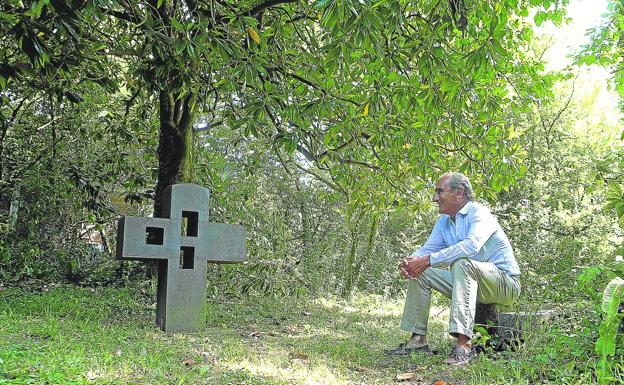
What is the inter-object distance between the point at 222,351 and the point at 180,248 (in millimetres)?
1311

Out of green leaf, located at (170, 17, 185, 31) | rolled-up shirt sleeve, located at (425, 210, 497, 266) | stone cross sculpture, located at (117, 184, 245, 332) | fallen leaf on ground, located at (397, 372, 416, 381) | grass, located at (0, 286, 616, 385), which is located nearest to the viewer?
grass, located at (0, 286, 616, 385)

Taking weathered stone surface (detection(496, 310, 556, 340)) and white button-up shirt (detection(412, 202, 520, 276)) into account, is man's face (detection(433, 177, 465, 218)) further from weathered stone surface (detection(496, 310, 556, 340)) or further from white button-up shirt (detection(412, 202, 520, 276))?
weathered stone surface (detection(496, 310, 556, 340))

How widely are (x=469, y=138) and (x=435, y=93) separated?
1629 mm

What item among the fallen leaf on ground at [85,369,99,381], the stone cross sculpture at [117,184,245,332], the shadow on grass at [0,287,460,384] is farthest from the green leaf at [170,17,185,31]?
the fallen leaf on ground at [85,369,99,381]

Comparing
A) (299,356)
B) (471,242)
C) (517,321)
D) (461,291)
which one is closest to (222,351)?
(299,356)

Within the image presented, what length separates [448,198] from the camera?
4469 millimetres

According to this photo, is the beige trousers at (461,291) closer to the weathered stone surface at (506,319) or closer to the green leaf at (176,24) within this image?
the weathered stone surface at (506,319)

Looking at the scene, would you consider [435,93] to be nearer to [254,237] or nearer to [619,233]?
[254,237]

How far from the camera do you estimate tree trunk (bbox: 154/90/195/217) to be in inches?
230

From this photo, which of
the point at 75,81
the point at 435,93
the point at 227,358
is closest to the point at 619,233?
the point at 435,93

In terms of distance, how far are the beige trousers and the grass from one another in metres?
0.30

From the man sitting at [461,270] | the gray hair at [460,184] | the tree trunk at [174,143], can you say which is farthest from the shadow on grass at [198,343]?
the tree trunk at [174,143]

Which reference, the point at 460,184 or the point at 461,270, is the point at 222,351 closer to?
the point at 461,270

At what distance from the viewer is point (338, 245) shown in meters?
9.08
